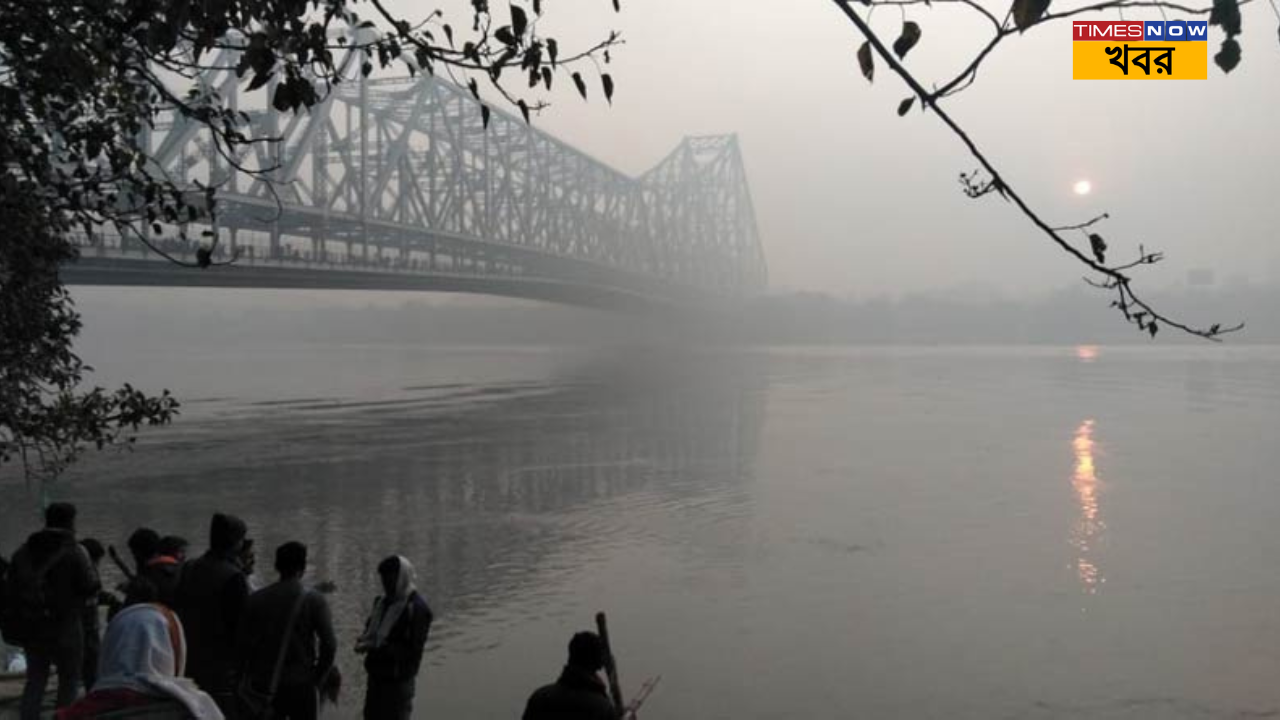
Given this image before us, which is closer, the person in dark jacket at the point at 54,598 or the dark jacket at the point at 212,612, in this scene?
the dark jacket at the point at 212,612

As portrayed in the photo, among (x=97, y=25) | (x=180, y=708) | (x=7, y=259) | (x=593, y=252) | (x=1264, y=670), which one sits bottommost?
(x=1264, y=670)

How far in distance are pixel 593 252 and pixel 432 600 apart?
3058 inches

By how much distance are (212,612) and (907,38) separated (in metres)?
3.29

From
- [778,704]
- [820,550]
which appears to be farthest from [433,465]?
[778,704]

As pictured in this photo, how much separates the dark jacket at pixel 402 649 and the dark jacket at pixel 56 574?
57.3 inches

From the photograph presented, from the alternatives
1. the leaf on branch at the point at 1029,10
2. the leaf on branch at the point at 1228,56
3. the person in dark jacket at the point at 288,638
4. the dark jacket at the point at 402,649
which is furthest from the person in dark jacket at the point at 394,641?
the leaf on branch at the point at 1228,56

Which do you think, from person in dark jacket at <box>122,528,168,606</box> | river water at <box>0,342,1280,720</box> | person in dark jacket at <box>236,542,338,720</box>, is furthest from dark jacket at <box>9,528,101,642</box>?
river water at <box>0,342,1280,720</box>

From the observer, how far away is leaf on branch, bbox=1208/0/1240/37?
2195mm

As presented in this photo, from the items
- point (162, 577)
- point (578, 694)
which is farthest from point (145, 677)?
point (162, 577)

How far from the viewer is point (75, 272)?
104ft

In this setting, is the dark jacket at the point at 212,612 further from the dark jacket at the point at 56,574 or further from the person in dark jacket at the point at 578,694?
the person in dark jacket at the point at 578,694

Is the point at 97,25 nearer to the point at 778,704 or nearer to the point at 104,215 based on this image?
the point at 104,215

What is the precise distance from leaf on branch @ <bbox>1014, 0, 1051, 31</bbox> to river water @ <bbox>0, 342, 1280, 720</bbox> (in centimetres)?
552

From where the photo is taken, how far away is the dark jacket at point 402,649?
4.14 meters
